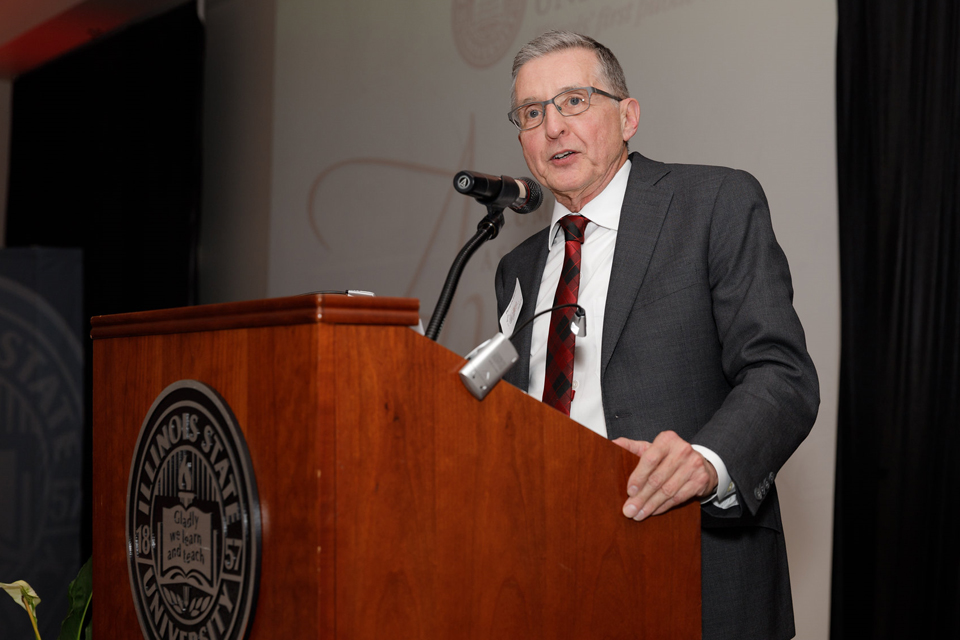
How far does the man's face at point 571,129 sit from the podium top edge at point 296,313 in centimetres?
87

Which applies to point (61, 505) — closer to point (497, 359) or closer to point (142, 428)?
point (142, 428)

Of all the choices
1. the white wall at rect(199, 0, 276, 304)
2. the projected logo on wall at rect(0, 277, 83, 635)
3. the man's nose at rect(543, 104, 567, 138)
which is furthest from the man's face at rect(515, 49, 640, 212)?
the projected logo on wall at rect(0, 277, 83, 635)

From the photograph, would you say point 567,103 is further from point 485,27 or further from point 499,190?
point 485,27

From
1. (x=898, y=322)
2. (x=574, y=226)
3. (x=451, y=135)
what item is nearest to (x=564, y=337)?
(x=574, y=226)

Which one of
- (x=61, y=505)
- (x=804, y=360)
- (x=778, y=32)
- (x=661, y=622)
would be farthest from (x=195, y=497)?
(x=61, y=505)

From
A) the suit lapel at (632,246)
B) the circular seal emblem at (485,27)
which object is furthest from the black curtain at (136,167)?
the suit lapel at (632,246)

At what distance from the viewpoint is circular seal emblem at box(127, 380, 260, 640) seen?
838 millimetres

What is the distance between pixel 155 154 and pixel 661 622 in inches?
169

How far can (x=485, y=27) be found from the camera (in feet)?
10.8

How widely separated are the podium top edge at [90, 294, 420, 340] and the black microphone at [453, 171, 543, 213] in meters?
0.31

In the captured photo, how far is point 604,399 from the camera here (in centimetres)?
137

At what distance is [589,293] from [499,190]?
0.42 m

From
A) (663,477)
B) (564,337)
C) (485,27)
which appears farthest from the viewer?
(485,27)

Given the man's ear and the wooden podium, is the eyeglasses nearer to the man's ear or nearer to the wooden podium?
the man's ear
